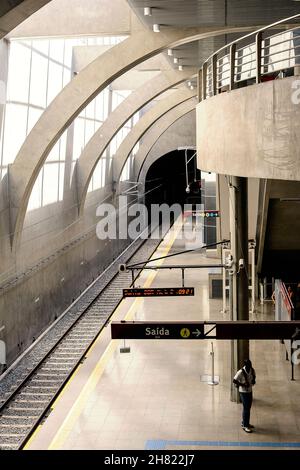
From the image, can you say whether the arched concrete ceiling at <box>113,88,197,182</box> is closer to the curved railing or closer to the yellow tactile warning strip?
the curved railing

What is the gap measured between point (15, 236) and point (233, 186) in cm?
819

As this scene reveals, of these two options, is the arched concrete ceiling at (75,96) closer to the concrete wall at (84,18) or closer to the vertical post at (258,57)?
the concrete wall at (84,18)

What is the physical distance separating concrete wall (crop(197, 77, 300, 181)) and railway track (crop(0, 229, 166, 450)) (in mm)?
6564

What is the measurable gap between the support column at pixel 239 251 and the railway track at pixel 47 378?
4.30 meters

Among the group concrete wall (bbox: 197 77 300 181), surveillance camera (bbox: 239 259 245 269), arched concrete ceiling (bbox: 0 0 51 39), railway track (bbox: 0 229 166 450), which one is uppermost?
arched concrete ceiling (bbox: 0 0 51 39)

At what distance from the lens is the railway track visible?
14.2 meters

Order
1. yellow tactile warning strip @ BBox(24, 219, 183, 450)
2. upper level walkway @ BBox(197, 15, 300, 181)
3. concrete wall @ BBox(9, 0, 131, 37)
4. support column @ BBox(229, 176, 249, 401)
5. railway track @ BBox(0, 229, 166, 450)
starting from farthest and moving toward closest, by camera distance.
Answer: concrete wall @ BBox(9, 0, 131, 37), railway track @ BBox(0, 229, 166, 450), support column @ BBox(229, 176, 249, 401), yellow tactile warning strip @ BBox(24, 219, 183, 450), upper level walkway @ BBox(197, 15, 300, 181)

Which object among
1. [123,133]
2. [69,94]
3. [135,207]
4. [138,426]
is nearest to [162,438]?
[138,426]

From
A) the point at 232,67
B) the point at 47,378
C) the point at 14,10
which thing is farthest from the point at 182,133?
the point at 14,10

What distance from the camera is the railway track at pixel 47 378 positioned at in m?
14.2

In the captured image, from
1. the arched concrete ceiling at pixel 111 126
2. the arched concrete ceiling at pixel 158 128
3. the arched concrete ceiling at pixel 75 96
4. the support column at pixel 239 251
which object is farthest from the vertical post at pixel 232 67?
the arched concrete ceiling at pixel 158 128

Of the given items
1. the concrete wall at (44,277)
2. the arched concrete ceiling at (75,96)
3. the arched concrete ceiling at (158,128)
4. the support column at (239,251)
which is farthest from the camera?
the arched concrete ceiling at (158,128)

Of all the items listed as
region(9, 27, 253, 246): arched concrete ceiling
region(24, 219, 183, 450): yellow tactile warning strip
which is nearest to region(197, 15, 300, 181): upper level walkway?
region(24, 219, 183, 450): yellow tactile warning strip

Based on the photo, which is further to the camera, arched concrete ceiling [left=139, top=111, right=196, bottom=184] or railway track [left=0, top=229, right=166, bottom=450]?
arched concrete ceiling [left=139, top=111, right=196, bottom=184]
